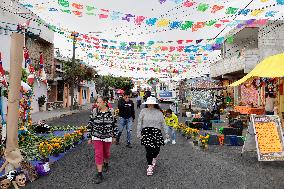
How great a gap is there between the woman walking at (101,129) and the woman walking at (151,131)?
2.31 feet

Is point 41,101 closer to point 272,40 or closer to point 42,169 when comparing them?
point 272,40

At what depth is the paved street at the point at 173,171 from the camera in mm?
6574

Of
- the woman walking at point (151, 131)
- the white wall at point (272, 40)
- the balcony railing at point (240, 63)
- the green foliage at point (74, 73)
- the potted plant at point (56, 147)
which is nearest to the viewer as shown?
the woman walking at point (151, 131)

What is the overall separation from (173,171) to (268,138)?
310cm

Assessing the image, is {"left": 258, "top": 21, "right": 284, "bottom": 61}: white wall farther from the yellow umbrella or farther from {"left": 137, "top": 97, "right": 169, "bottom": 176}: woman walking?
{"left": 137, "top": 97, "right": 169, "bottom": 176}: woman walking

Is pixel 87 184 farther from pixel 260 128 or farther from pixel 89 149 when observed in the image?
pixel 260 128

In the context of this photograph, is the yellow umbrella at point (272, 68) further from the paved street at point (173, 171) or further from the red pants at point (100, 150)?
the red pants at point (100, 150)

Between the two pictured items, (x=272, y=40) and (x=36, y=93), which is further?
(x=36, y=93)

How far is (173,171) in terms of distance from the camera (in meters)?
7.69

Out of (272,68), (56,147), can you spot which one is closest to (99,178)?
(56,147)

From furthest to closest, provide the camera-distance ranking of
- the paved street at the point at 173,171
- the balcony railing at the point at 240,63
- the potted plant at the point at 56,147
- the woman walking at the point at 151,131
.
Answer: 1. the balcony railing at the point at 240,63
2. the potted plant at the point at 56,147
3. the woman walking at the point at 151,131
4. the paved street at the point at 173,171

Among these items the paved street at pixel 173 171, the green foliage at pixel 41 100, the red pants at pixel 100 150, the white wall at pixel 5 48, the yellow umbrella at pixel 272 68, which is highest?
the white wall at pixel 5 48

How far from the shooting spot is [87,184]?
6.56 m

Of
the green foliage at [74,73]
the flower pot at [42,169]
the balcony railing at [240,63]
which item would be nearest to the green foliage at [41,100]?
the green foliage at [74,73]
